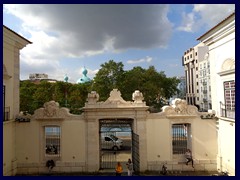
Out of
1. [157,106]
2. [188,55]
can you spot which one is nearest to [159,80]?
[157,106]

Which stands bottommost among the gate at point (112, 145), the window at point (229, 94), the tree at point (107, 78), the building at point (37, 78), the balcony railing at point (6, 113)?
the gate at point (112, 145)

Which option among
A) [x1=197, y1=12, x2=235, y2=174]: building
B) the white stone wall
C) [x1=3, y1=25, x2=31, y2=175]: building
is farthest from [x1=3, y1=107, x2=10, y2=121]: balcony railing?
[x1=197, y1=12, x2=235, y2=174]: building

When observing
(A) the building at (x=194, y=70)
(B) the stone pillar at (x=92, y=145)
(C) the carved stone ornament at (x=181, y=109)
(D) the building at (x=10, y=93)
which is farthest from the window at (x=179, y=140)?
(A) the building at (x=194, y=70)

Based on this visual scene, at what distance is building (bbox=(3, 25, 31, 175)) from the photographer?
11.6m

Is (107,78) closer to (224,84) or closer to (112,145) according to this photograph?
(112,145)

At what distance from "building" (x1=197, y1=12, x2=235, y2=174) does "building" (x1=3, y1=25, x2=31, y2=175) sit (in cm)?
1023

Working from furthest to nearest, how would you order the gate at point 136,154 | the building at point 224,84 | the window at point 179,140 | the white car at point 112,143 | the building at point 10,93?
1. the white car at point 112,143
2. the window at point 179,140
3. the gate at point 136,154
4. the building at point 10,93
5. the building at point 224,84

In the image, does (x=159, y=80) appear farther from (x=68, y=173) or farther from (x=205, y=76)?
(x=205, y=76)

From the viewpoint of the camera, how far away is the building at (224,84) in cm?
1092

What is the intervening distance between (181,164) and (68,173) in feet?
19.9

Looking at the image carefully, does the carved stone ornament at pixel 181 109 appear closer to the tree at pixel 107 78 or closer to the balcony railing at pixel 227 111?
the balcony railing at pixel 227 111

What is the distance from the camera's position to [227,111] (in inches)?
455

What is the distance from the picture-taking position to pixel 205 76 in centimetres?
4853

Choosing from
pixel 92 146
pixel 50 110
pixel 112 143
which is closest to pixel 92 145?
pixel 92 146
